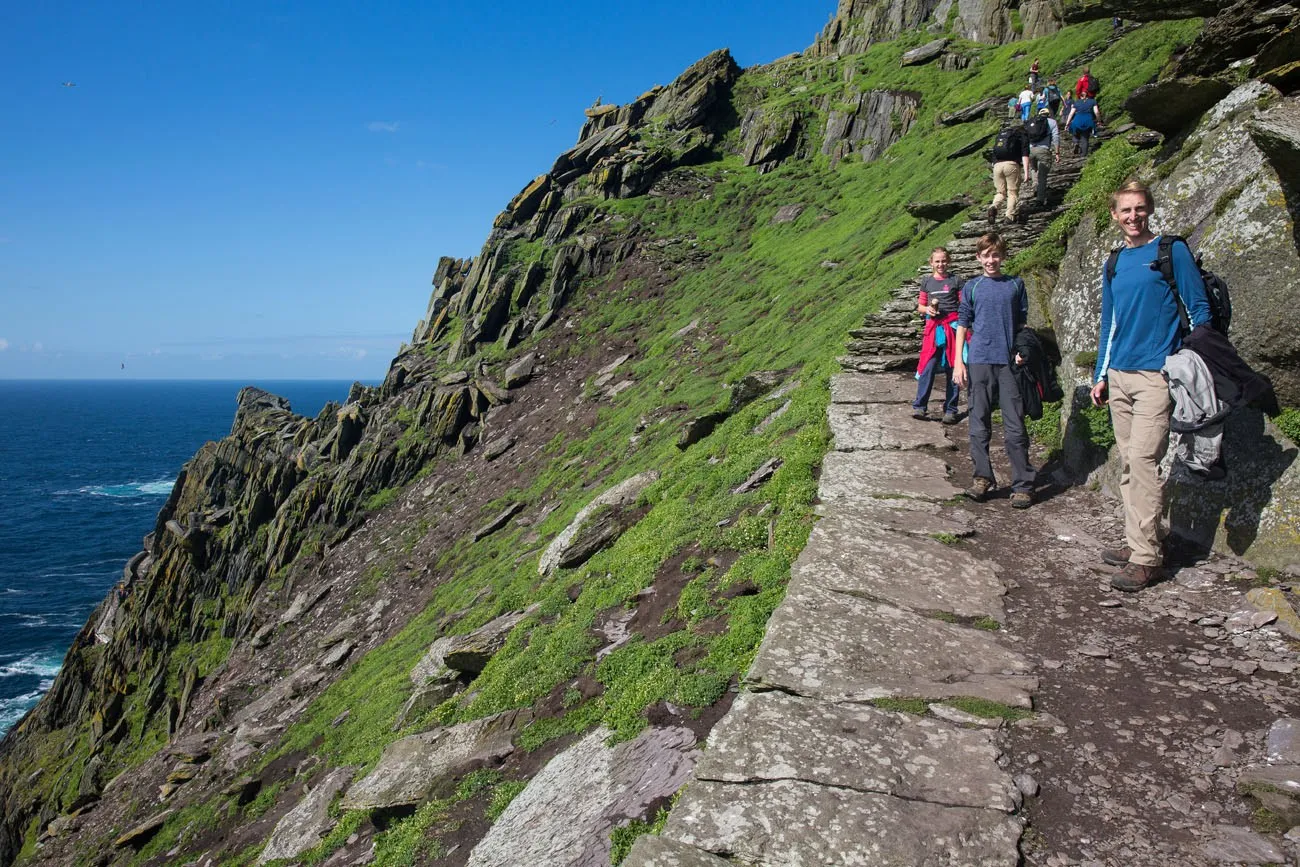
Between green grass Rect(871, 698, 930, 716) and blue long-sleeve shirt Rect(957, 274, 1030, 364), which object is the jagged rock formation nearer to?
blue long-sleeve shirt Rect(957, 274, 1030, 364)

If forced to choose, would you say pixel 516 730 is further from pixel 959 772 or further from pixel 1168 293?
pixel 1168 293

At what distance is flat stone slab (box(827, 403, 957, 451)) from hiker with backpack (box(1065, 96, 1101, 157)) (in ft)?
44.4

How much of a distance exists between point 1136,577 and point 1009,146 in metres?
14.2

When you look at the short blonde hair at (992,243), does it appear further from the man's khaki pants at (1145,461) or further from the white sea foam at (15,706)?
the white sea foam at (15,706)

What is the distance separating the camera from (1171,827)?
3848 mm

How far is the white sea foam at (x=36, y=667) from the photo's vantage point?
47250mm

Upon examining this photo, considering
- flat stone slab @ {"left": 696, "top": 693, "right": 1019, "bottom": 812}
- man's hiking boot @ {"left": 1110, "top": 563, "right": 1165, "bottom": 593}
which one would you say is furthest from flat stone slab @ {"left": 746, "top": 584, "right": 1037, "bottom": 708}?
man's hiking boot @ {"left": 1110, "top": 563, "right": 1165, "bottom": 593}

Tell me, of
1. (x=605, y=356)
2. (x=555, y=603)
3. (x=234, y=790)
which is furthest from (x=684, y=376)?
(x=234, y=790)

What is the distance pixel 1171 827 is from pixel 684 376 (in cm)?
2495

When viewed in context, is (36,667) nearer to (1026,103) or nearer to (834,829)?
(834,829)

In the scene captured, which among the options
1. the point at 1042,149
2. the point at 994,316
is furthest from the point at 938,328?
the point at 1042,149

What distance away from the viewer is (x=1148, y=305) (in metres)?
6.43

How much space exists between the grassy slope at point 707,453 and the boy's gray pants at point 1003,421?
7.46 feet

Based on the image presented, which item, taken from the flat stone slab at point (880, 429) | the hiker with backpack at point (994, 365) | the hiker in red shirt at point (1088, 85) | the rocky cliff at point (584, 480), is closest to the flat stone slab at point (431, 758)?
the rocky cliff at point (584, 480)
